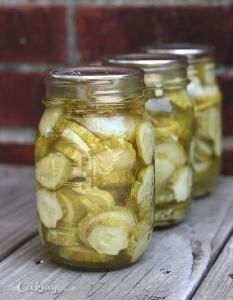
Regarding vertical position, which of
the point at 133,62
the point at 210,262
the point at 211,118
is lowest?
the point at 210,262

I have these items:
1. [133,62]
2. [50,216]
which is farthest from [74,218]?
[133,62]

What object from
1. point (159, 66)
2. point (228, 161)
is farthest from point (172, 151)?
point (228, 161)

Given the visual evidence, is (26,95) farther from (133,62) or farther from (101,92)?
(101,92)

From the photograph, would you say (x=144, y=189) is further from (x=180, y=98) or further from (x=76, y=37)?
(x=76, y=37)

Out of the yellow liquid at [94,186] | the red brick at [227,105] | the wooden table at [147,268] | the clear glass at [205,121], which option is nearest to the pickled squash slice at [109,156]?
the yellow liquid at [94,186]

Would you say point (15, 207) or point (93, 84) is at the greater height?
point (93, 84)

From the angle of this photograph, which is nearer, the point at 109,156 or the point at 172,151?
the point at 109,156

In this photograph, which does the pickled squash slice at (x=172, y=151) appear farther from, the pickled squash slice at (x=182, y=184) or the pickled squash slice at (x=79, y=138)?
the pickled squash slice at (x=79, y=138)
